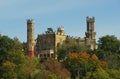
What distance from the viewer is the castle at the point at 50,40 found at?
93.7 meters

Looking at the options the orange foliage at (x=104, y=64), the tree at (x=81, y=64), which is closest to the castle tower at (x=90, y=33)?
the orange foliage at (x=104, y=64)

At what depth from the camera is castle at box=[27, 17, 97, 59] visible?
307 ft

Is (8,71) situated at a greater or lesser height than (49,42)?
lesser

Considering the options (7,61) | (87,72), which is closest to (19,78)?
(7,61)

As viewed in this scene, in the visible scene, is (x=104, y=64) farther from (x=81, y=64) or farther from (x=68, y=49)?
(x=68, y=49)

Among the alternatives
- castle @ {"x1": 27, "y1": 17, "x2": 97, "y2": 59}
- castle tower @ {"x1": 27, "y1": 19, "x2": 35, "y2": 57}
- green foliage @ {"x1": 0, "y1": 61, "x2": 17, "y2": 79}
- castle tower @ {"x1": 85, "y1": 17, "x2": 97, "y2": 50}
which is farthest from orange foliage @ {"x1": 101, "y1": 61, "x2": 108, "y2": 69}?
castle tower @ {"x1": 85, "y1": 17, "x2": 97, "y2": 50}

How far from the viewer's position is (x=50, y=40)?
98.1 meters

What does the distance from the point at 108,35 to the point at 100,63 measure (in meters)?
12.9

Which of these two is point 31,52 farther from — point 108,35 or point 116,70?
point 116,70

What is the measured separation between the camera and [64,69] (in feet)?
243

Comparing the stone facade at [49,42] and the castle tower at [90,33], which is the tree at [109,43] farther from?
the castle tower at [90,33]

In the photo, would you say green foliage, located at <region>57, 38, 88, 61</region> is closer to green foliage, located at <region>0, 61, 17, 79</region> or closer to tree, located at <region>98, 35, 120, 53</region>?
tree, located at <region>98, 35, 120, 53</region>

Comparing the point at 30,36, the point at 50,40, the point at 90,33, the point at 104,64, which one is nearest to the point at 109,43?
the point at 104,64

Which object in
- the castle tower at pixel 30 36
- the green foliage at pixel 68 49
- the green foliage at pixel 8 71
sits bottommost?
the green foliage at pixel 8 71
